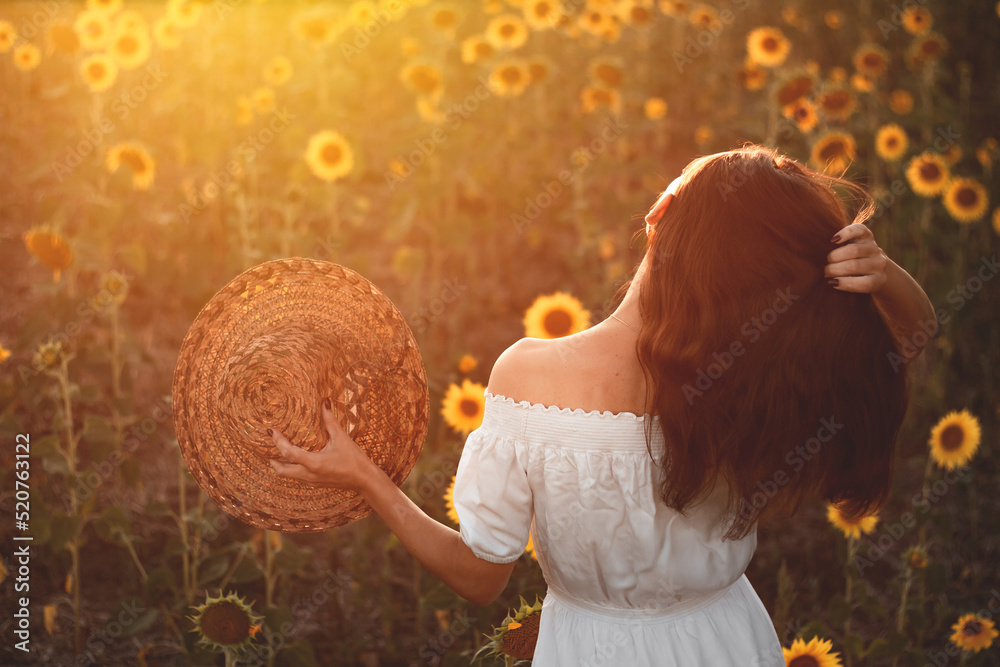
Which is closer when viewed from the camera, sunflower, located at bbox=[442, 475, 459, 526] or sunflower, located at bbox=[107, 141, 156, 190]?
sunflower, located at bbox=[442, 475, 459, 526]

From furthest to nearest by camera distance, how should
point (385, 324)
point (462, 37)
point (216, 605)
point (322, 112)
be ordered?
point (462, 37) → point (322, 112) → point (216, 605) → point (385, 324)

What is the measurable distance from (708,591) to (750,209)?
2.13ft

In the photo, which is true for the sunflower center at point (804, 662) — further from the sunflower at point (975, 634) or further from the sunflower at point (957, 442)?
the sunflower at point (957, 442)

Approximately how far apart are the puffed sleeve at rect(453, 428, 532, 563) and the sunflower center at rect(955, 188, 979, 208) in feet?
10.7

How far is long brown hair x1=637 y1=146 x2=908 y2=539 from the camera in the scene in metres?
1.11

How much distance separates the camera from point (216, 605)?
66.5 inches

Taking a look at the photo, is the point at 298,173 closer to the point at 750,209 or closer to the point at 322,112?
the point at 322,112

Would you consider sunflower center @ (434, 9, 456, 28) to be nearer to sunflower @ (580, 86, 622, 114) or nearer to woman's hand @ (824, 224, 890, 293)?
sunflower @ (580, 86, 622, 114)

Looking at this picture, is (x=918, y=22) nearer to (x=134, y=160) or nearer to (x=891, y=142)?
(x=891, y=142)

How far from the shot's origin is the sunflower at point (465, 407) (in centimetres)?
241

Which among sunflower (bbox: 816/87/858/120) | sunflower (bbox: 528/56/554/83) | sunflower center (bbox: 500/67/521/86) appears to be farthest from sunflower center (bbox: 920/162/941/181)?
sunflower center (bbox: 500/67/521/86)

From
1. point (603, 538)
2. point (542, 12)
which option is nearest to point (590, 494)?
point (603, 538)

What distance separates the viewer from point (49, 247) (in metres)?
2.27

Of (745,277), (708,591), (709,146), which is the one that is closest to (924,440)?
(709,146)
